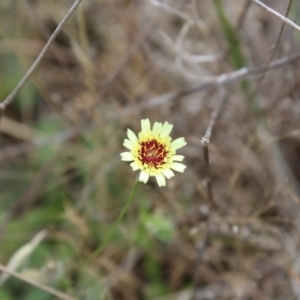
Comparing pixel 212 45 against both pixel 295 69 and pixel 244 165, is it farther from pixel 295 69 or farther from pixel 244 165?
pixel 244 165

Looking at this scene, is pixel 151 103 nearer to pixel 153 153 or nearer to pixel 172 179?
pixel 172 179

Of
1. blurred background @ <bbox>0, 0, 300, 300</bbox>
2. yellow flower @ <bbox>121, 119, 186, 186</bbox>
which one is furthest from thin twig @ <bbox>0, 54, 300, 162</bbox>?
yellow flower @ <bbox>121, 119, 186, 186</bbox>

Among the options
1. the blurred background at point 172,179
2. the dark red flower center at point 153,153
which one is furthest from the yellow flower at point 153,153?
the blurred background at point 172,179

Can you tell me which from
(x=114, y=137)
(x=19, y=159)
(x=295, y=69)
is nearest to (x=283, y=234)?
(x=295, y=69)

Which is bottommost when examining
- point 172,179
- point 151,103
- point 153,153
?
point 153,153

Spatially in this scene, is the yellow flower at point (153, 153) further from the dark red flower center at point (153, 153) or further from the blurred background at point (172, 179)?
the blurred background at point (172, 179)

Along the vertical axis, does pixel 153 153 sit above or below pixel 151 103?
below

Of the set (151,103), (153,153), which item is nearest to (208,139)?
(153,153)
